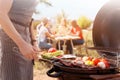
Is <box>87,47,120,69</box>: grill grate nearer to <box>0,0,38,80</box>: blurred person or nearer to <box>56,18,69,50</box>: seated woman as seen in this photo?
<box>0,0,38,80</box>: blurred person

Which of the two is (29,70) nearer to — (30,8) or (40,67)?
(30,8)

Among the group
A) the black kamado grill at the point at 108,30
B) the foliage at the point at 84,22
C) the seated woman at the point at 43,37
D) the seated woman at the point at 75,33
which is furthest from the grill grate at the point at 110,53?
the foliage at the point at 84,22

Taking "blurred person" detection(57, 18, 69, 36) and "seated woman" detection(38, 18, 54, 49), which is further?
"blurred person" detection(57, 18, 69, 36)

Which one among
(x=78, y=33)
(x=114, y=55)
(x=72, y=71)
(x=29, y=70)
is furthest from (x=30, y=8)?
(x=78, y=33)

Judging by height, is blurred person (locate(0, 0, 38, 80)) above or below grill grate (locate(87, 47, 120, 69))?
above

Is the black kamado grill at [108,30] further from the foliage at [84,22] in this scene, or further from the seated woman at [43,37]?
the foliage at [84,22]

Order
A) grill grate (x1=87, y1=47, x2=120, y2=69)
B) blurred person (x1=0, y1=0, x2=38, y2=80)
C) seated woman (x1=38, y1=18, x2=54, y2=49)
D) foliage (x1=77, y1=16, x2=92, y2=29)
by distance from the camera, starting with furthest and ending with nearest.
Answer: foliage (x1=77, y1=16, x2=92, y2=29), seated woman (x1=38, y1=18, x2=54, y2=49), grill grate (x1=87, y1=47, x2=120, y2=69), blurred person (x1=0, y1=0, x2=38, y2=80)

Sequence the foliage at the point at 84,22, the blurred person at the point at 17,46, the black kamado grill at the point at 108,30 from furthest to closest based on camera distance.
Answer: the foliage at the point at 84,22
the black kamado grill at the point at 108,30
the blurred person at the point at 17,46

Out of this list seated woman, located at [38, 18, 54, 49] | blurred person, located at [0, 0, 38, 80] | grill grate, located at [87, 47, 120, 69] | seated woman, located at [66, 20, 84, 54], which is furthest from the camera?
seated woman, located at [66, 20, 84, 54]

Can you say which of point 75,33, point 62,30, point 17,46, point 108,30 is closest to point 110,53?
point 108,30

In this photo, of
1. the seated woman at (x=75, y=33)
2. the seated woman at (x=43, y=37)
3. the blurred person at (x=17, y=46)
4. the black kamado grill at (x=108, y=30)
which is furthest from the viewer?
the seated woman at (x=75, y=33)

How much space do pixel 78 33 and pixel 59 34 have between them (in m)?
0.46

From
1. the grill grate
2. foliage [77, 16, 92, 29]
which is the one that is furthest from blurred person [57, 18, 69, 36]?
the grill grate

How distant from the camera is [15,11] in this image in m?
1.28
